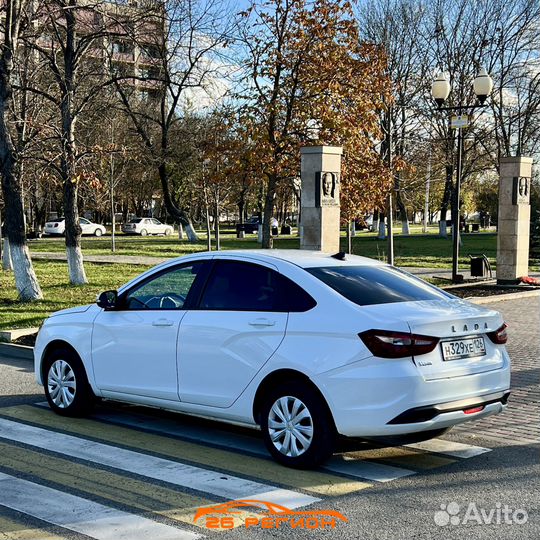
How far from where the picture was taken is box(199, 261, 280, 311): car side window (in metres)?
6.42

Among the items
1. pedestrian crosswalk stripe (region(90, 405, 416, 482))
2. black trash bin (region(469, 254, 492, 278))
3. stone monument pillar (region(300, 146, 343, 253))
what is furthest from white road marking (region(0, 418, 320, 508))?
black trash bin (region(469, 254, 492, 278))

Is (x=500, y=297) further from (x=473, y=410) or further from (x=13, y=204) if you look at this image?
(x=473, y=410)

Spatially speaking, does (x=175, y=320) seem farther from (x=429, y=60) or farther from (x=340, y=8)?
(x=429, y=60)

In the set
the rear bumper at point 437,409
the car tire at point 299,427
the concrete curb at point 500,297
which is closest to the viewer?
the rear bumper at point 437,409

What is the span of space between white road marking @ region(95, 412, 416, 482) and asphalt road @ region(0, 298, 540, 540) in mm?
18

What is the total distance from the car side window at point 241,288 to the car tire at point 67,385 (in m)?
1.67

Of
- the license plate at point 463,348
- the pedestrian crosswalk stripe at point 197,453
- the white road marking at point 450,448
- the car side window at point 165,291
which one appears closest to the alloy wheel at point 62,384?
the pedestrian crosswalk stripe at point 197,453

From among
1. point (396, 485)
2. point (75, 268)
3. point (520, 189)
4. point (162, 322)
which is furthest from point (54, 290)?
point (396, 485)

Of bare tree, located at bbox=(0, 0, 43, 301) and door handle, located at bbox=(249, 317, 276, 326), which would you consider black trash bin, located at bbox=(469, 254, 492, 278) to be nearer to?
bare tree, located at bbox=(0, 0, 43, 301)

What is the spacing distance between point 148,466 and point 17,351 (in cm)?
641

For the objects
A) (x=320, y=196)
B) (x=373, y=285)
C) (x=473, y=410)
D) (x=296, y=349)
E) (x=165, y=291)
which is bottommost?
(x=473, y=410)

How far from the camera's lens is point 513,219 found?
21.0 metres

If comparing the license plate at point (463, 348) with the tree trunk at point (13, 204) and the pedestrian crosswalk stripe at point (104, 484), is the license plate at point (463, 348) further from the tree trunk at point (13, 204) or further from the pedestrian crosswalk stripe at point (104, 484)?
the tree trunk at point (13, 204)

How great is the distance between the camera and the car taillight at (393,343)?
5.60m
